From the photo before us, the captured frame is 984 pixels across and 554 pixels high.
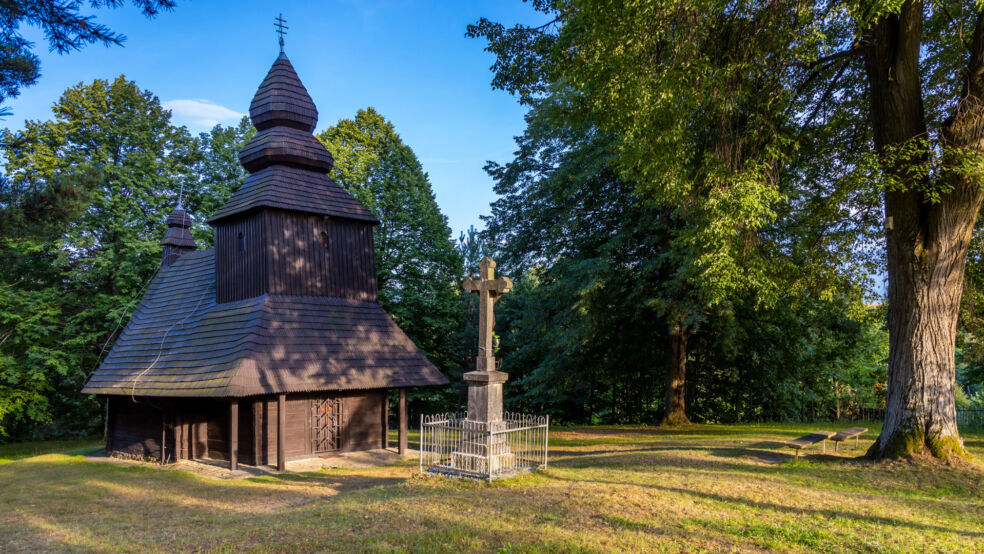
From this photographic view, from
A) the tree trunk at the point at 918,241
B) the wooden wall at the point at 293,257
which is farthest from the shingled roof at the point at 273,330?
the tree trunk at the point at 918,241

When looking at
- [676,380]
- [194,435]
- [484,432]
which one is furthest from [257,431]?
[676,380]

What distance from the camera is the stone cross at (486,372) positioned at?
10.3m

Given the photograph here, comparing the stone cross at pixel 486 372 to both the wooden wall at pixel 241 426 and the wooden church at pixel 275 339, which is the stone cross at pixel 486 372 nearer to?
the wooden church at pixel 275 339

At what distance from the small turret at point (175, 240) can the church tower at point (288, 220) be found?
506 cm

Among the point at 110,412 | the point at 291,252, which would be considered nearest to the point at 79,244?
the point at 110,412

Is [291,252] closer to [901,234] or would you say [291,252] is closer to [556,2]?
[556,2]

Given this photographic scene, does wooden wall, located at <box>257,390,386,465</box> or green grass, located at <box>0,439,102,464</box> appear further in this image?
green grass, located at <box>0,439,102,464</box>

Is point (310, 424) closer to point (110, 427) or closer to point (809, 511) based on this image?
point (110, 427)

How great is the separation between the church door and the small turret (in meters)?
9.72

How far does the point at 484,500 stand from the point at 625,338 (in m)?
14.1

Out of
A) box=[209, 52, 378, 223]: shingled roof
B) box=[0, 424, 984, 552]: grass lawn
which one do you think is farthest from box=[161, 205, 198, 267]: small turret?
box=[0, 424, 984, 552]: grass lawn

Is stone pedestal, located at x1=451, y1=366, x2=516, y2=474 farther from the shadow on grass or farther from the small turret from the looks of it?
the small turret

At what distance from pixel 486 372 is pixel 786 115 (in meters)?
7.60

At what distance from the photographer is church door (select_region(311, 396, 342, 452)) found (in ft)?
51.0
